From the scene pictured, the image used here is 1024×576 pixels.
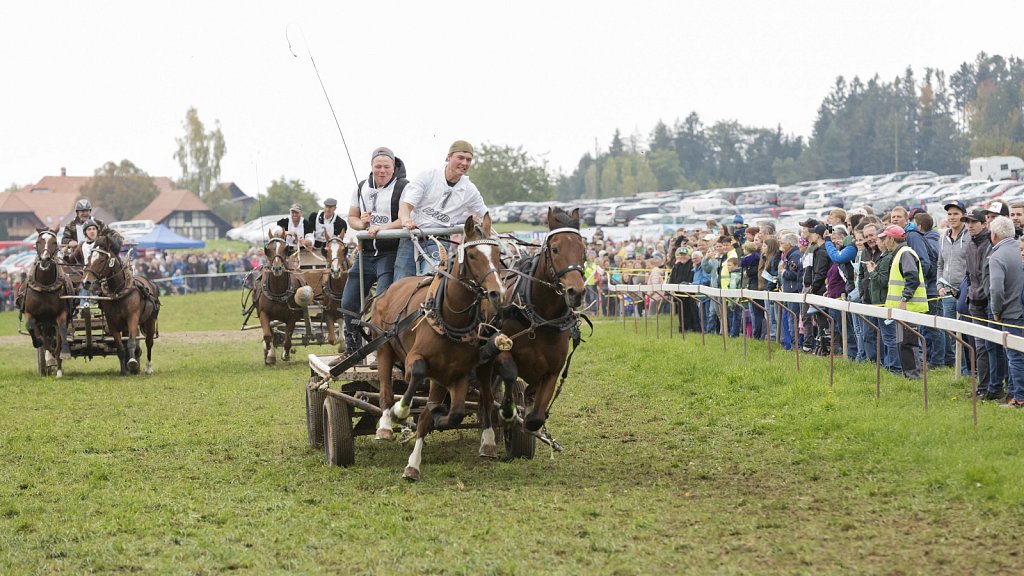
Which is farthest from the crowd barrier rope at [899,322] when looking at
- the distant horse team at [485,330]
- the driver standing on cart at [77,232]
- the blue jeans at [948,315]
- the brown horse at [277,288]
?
the driver standing on cart at [77,232]

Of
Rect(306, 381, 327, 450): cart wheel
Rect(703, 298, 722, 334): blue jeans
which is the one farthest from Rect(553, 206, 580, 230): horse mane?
Rect(703, 298, 722, 334): blue jeans

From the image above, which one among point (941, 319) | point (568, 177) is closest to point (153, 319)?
point (941, 319)

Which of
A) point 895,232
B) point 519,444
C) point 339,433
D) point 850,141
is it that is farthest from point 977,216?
point 850,141

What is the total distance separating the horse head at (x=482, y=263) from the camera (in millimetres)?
8453

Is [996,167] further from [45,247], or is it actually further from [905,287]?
[45,247]

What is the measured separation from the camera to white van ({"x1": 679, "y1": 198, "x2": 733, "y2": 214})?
6550 centimetres

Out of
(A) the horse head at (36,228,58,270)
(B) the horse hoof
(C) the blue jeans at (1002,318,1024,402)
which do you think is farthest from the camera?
(A) the horse head at (36,228,58,270)

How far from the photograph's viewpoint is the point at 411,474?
8945 millimetres

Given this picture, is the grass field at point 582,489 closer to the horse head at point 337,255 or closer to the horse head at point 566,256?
the horse head at point 566,256

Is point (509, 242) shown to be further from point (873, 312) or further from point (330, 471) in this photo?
point (873, 312)

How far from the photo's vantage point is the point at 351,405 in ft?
32.1

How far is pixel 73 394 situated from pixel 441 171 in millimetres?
7999

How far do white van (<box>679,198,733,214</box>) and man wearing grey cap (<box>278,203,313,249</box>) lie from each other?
1881 inches

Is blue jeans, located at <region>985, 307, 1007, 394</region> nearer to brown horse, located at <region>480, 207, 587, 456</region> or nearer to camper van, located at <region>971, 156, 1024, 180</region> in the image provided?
brown horse, located at <region>480, 207, 587, 456</region>
